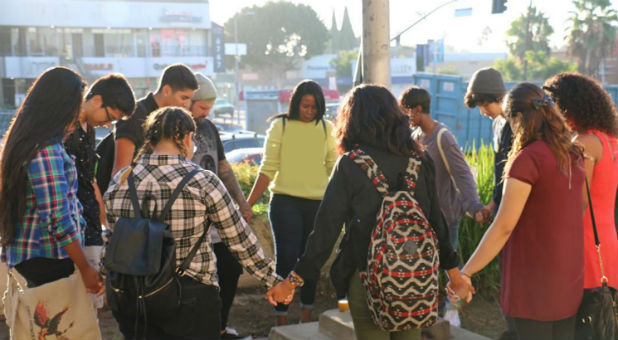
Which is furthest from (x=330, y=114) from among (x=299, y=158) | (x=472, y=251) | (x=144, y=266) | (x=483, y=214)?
(x=144, y=266)

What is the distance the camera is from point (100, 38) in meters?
56.7

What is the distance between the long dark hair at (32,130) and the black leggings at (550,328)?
2197mm

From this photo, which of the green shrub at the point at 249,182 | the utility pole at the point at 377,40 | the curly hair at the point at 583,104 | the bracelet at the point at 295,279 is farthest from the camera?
the green shrub at the point at 249,182

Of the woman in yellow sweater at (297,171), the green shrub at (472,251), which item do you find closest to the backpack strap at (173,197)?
the woman in yellow sweater at (297,171)

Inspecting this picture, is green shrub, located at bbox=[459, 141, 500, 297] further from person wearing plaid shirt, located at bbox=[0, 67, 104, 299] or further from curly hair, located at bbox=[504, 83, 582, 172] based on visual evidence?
person wearing plaid shirt, located at bbox=[0, 67, 104, 299]

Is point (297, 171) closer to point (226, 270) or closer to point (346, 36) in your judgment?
point (226, 270)

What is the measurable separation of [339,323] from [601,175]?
2.00 metres

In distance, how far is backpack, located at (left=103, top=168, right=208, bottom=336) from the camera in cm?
299

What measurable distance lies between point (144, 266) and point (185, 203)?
31 cm

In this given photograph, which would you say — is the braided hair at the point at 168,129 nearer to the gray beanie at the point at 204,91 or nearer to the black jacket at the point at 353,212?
the black jacket at the point at 353,212

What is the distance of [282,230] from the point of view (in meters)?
5.12

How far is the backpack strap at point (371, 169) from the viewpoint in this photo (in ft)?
10.3

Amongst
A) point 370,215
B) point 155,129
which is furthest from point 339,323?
point 155,129

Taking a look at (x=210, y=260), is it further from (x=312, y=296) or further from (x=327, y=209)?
(x=312, y=296)
